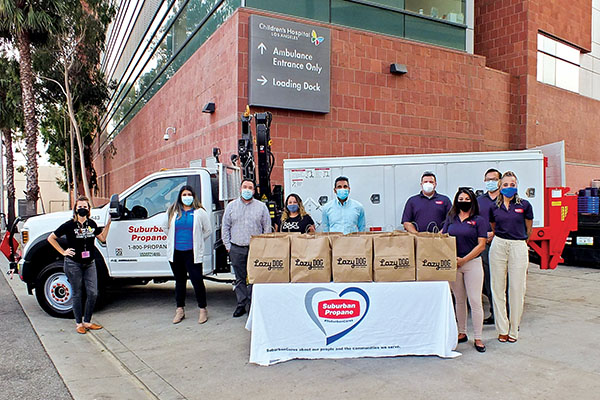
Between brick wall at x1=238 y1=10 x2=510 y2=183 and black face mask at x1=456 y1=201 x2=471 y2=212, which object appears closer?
black face mask at x1=456 y1=201 x2=471 y2=212

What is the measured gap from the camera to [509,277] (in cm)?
584

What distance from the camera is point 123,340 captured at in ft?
20.5

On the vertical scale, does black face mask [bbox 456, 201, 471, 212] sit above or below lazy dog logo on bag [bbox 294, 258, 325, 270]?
above

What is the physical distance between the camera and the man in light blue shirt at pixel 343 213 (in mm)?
6465

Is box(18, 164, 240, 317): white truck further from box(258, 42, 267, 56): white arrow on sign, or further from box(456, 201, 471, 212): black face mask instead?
box(258, 42, 267, 56): white arrow on sign

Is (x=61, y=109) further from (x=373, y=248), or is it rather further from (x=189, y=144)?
(x=373, y=248)

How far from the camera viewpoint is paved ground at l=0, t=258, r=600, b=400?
442 centimetres

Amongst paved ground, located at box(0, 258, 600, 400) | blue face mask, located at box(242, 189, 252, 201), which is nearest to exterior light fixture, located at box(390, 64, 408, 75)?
paved ground, located at box(0, 258, 600, 400)

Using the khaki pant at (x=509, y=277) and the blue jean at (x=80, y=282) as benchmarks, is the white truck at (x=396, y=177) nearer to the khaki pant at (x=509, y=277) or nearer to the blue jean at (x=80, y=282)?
the khaki pant at (x=509, y=277)

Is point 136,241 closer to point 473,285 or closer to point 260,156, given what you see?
point 260,156

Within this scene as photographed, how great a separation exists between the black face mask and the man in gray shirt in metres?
A: 2.58

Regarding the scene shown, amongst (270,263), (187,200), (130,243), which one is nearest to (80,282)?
(130,243)

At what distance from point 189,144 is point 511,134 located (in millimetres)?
10333

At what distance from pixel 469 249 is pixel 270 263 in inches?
86.6
